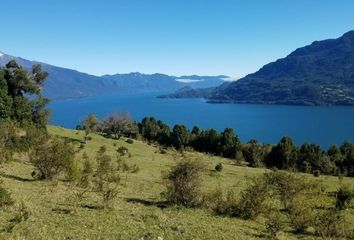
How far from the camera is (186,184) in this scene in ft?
87.6

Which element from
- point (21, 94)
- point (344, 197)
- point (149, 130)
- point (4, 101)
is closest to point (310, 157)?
point (149, 130)

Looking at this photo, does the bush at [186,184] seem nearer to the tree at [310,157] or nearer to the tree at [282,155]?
the tree at [310,157]

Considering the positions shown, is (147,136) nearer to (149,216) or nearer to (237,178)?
(237,178)

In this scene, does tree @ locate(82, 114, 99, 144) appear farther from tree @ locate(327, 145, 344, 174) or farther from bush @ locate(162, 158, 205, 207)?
bush @ locate(162, 158, 205, 207)

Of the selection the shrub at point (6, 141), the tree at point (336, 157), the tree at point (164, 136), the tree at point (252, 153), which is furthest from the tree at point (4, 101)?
the tree at point (336, 157)

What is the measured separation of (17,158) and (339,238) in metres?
34.6

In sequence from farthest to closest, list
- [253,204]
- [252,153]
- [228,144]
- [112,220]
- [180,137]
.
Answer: [180,137], [228,144], [252,153], [253,204], [112,220]

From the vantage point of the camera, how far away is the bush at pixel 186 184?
26.6 metres

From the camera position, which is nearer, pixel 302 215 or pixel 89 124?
pixel 302 215

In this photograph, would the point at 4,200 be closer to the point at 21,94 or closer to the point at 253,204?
the point at 253,204

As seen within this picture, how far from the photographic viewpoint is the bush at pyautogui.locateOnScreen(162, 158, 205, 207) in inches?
1046

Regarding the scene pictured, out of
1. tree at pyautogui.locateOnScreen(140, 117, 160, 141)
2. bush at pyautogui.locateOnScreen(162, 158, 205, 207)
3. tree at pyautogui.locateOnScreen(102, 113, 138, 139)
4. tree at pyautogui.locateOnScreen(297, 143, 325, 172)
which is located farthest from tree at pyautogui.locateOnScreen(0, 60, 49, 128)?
tree at pyautogui.locateOnScreen(297, 143, 325, 172)

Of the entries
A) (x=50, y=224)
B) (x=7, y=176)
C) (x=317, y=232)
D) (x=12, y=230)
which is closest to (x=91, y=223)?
(x=50, y=224)

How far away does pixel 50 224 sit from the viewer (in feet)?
57.4
